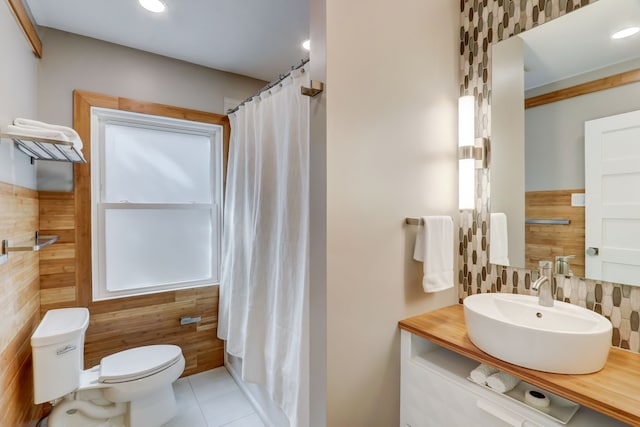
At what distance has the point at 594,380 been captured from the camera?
865mm

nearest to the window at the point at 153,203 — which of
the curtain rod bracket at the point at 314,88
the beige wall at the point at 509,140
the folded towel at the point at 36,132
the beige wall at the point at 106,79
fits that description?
the beige wall at the point at 106,79

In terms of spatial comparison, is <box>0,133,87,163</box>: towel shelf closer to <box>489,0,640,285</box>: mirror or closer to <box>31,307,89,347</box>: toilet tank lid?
<box>31,307,89,347</box>: toilet tank lid

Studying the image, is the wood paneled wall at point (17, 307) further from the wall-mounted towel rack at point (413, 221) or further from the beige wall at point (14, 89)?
the wall-mounted towel rack at point (413, 221)

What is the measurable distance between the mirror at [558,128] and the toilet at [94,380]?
80.9 inches

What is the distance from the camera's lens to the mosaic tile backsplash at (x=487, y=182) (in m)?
1.15

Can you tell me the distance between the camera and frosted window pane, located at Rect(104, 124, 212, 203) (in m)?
2.15

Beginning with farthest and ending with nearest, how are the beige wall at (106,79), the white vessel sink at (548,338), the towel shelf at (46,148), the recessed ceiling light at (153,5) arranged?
the beige wall at (106,79) < the recessed ceiling light at (153,5) < the towel shelf at (46,148) < the white vessel sink at (548,338)

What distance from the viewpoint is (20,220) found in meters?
1.46

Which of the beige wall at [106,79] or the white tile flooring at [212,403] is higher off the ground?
the beige wall at [106,79]

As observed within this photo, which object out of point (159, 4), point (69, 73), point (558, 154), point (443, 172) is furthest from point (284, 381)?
point (69, 73)

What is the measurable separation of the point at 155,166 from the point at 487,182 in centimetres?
234

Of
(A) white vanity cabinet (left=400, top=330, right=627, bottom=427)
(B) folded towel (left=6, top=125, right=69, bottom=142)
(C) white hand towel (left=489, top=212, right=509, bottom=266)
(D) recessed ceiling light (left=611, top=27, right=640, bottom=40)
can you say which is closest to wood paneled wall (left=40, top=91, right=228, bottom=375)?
(B) folded towel (left=6, top=125, right=69, bottom=142)

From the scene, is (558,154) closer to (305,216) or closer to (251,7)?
(305,216)

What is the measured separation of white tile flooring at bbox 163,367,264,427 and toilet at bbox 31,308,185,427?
6.1 inches
